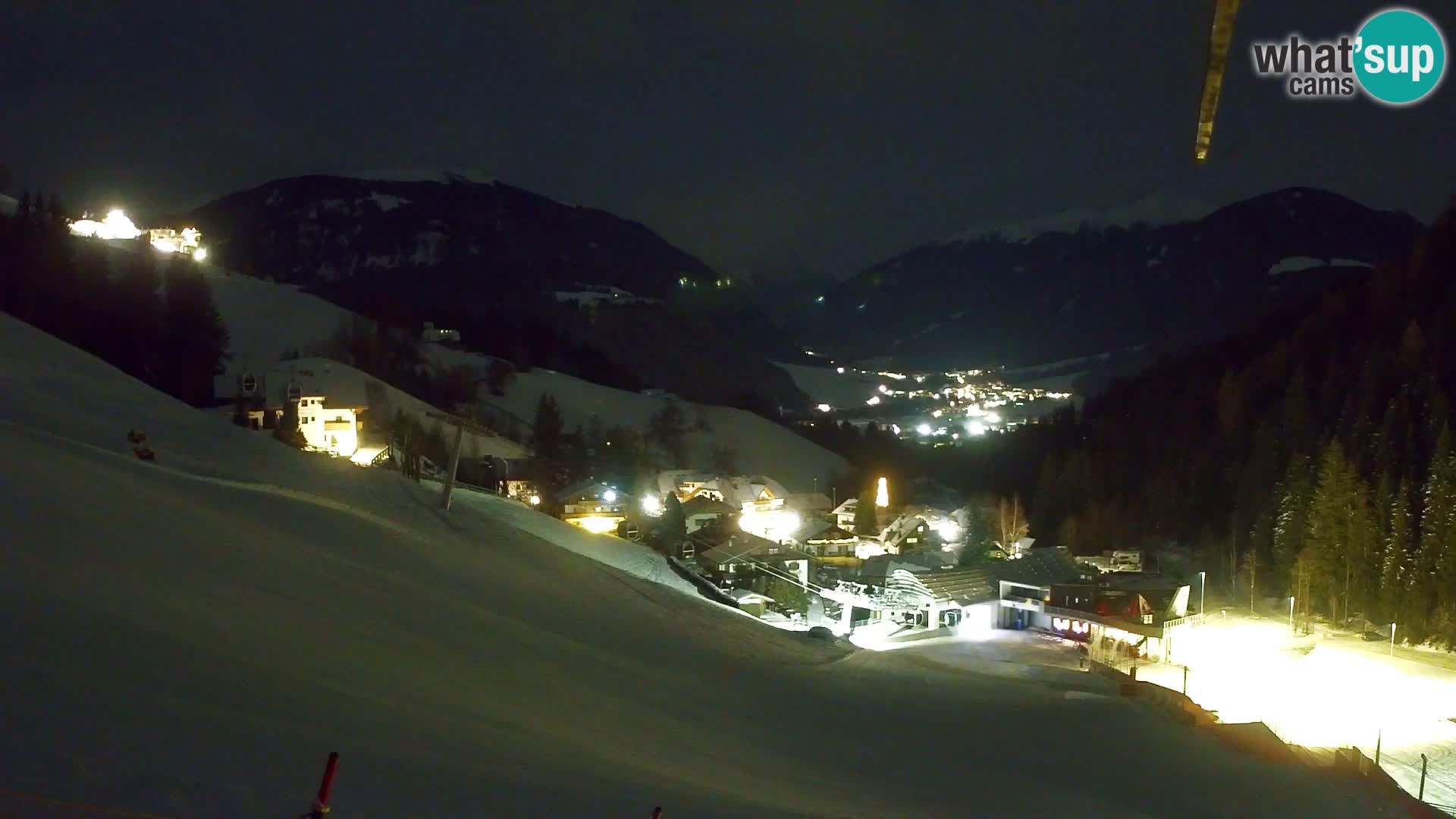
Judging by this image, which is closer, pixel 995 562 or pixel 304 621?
pixel 304 621

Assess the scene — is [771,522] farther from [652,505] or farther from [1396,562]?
[1396,562]

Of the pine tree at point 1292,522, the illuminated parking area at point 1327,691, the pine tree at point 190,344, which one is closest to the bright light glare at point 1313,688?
the illuminated parking area at point 1327,691

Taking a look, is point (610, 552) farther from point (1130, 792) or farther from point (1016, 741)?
point (1130, 792)

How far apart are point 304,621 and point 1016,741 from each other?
8459 mm

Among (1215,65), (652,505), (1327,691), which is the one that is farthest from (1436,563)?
(652,505)

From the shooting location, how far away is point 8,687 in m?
4.80

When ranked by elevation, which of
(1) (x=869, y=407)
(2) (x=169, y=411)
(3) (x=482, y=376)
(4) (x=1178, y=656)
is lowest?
(4) (x=1178, y=656)

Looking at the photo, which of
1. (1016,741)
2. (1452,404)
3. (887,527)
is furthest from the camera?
(887,527)

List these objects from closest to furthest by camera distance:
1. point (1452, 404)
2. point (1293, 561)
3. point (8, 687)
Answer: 1. point (8, 687)
2. point (1293, 561)
3. point (1452, 404)

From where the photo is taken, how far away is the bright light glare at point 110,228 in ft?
219

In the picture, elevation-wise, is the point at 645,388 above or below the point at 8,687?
above

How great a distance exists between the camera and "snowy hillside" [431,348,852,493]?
69.9 meters

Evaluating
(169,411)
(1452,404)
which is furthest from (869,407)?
(169,411)

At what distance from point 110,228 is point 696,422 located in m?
50.2
